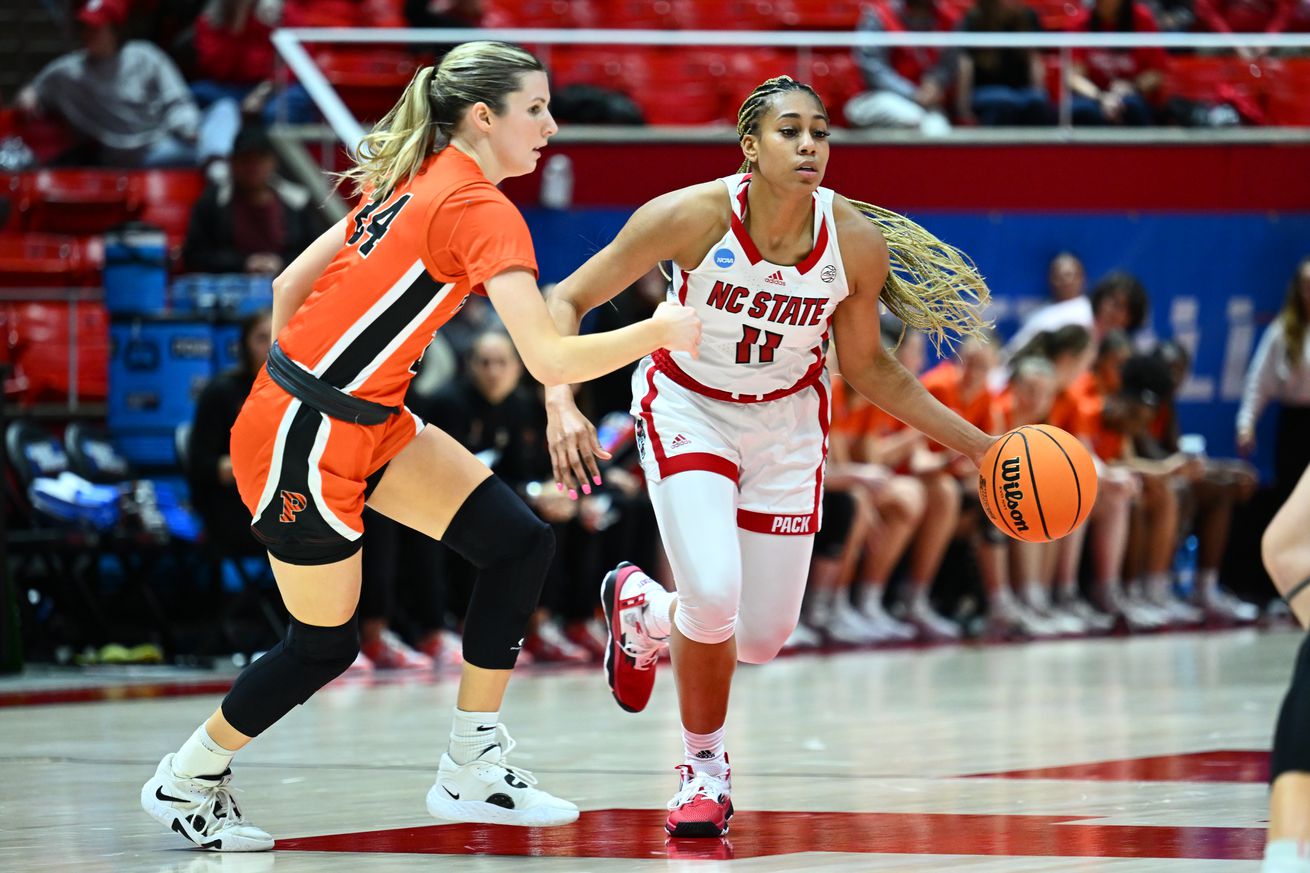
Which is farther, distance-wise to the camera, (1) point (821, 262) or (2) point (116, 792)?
(2) point (116, 792)

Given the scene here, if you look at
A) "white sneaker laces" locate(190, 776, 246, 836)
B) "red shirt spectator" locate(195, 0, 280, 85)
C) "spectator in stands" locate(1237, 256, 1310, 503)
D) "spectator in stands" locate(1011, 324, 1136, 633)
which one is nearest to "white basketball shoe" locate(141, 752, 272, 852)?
"white sneaker laces" locate(190, 776, 246, 836)

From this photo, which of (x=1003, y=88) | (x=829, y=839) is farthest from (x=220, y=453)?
(x=1003, y=88)

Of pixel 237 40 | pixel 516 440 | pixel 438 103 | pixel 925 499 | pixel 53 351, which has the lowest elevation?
pixel 925 499

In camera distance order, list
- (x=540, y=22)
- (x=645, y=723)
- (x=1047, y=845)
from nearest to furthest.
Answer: (x=1047, y=845) < (x=645, y=723) < (x=540, y=22)

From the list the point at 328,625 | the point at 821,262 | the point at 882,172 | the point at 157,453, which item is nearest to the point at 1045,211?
the point at 882,172

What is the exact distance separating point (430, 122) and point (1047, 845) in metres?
2.25

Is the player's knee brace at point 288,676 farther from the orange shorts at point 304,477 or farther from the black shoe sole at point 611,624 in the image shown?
the black shoe sole at point 611,624

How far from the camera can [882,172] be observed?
12.9 meters

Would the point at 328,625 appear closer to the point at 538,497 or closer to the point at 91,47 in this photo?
the point at 538,497

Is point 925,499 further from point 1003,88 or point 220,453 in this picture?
point 220,453

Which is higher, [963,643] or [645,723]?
[645,723]

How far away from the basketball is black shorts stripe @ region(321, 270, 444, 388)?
1551mm

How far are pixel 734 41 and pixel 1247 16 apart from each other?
4.72 metres

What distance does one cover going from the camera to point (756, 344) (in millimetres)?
5117
